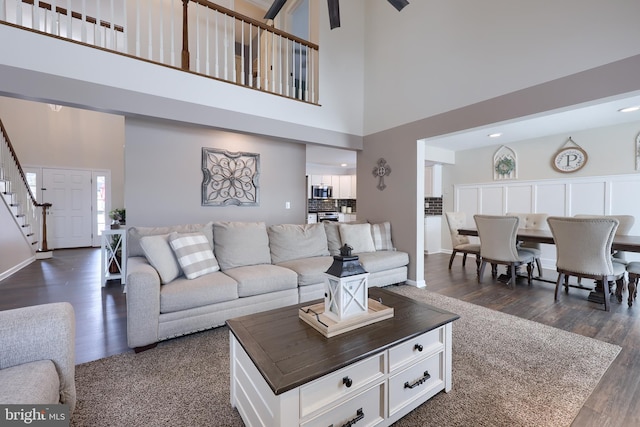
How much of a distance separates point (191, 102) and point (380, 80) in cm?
288

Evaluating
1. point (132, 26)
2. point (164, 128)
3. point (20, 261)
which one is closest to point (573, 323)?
point (164, 128)

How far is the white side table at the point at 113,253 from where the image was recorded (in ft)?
11.9

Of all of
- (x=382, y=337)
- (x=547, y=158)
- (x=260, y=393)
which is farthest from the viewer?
(x=547, y=158)

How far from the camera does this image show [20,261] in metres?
4.72

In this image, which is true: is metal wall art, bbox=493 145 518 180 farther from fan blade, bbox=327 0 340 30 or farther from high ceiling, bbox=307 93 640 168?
fan blade, bbox=327 0 340 30

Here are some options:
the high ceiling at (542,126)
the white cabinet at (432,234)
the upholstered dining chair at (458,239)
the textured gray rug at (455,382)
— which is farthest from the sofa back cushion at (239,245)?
the white cabinet at (432,234)

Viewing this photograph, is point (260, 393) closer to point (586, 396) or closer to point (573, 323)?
point (586, 396)

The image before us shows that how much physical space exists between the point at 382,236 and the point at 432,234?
284 centimetres

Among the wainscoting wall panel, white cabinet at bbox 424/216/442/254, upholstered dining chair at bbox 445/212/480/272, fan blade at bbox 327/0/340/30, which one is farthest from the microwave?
fan blade at bbox 327/0/340/30

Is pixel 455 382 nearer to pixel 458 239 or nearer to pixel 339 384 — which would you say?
pixel 339 384

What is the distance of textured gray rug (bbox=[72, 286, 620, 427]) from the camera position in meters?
1.42

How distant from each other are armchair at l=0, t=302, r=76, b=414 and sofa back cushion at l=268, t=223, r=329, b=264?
205cm

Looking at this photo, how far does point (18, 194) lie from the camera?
5.04 metres

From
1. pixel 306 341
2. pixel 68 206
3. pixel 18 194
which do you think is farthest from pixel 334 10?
pixel 68 206
